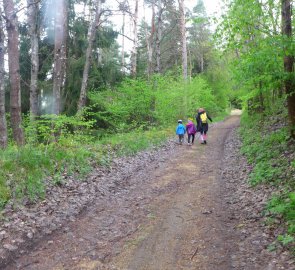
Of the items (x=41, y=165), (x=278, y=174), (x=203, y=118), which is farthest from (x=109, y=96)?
(x=278, y=174)

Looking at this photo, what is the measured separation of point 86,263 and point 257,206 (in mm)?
3853

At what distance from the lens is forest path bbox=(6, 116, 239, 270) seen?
4891mm

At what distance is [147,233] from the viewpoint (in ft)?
19.2

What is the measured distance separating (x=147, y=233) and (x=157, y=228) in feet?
0.96

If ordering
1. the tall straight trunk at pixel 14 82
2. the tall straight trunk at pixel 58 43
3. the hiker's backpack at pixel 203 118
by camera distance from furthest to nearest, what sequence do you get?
the hiker's backpack at pixel 203 118
the tall straight trunk at pixel 58 43
the tall straight trunk at pixel 14 82

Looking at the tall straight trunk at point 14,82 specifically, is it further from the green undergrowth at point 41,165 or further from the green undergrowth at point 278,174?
the green undergrowth at point 278,174

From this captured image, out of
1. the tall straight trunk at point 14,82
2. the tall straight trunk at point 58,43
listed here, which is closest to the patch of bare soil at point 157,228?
the tall straight trunk at point 14,82

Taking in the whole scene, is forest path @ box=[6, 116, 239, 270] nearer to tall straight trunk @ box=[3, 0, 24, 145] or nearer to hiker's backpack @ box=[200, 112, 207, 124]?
tall straight trunk @ box=[3, 0, 24, 145]

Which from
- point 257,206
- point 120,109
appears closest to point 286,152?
point 257,206

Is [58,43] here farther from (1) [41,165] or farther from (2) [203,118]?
(2) [203,118]

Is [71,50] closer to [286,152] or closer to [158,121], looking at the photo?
[158,121]

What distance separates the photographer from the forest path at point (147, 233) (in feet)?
16.0

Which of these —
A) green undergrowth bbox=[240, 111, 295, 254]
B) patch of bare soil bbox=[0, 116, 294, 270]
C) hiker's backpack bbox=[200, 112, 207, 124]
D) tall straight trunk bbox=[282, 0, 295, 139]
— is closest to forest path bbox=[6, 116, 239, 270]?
patch of bare soil bbox=[0, 116, 294, 270]

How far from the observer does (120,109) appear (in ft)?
58.5
